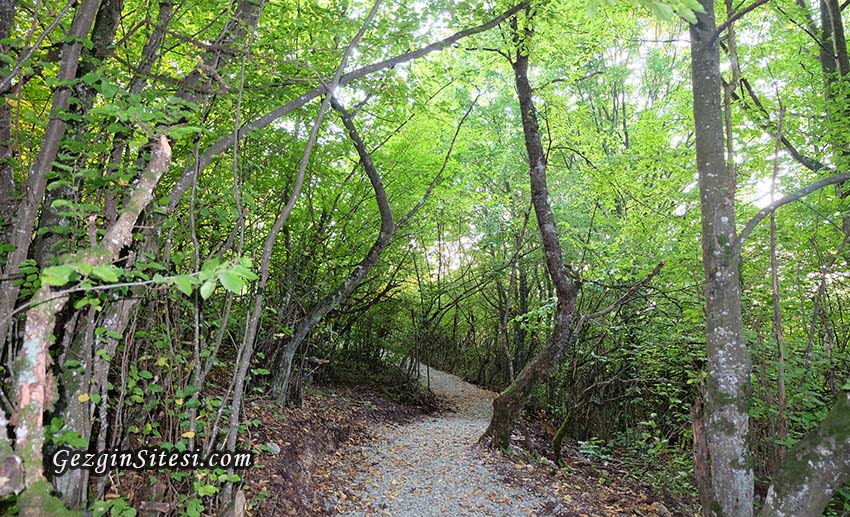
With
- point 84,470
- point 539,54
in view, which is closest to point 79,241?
point 84,470

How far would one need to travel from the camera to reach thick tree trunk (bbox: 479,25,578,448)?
5898 millimetres

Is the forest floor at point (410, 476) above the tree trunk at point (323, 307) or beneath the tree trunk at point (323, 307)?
beneath

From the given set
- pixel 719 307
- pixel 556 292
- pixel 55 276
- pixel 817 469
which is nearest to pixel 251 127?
pixel 55 276

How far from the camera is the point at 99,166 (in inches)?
99.0

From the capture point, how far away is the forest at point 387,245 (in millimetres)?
2180

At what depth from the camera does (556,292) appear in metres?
6.07

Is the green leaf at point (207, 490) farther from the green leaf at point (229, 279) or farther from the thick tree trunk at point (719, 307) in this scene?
the thick tree trunk at point (719, 307)

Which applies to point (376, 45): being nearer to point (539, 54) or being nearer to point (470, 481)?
point (539, 54)

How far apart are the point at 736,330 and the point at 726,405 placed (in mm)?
545

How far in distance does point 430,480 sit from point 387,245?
10.7 feet

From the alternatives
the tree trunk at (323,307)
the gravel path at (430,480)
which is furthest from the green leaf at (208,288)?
the tree trunk at (323,307)

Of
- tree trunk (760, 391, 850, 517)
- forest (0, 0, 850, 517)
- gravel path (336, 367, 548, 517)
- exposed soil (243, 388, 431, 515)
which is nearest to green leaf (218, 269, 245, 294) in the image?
forest (0, 0, 850, 517)

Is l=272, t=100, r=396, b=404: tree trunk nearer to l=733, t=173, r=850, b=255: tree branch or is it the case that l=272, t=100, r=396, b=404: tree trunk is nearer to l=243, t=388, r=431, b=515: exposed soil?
l=243, t=388, r=431, b=515: exposed soil

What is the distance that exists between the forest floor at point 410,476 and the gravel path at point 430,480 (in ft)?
0.04
